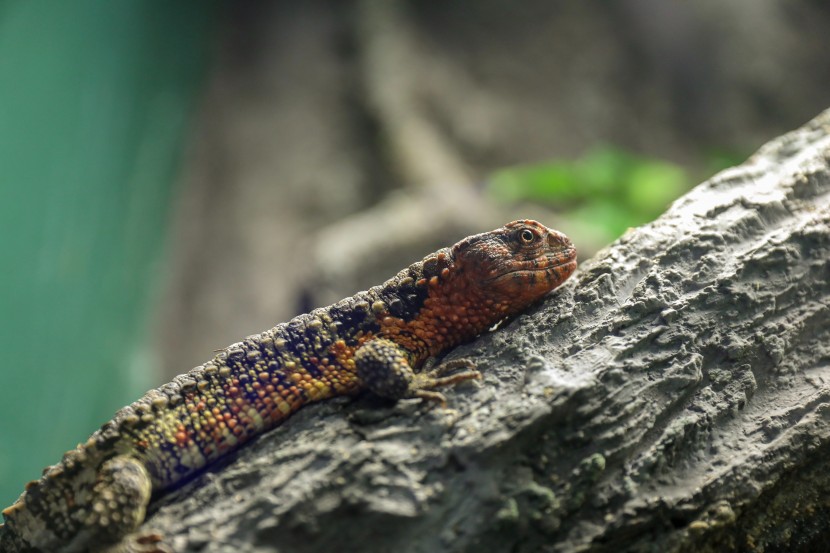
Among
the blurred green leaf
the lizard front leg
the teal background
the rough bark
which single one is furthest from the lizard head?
the teal background

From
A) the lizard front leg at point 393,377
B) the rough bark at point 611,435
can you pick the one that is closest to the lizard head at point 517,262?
the rough bark at point 611,435

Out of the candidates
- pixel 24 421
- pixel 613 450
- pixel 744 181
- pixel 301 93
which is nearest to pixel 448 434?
pixel 613 450

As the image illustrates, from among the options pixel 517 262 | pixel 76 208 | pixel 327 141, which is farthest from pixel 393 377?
pixel 327 141

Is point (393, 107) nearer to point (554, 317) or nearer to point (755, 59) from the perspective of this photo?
point (755, 59)

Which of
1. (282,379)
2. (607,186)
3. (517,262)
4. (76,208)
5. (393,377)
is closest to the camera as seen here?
(393,377)

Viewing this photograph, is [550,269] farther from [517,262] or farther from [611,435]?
[611,435]

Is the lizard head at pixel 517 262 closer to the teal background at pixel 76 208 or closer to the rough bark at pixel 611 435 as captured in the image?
the rough bark at pixel 611 435
